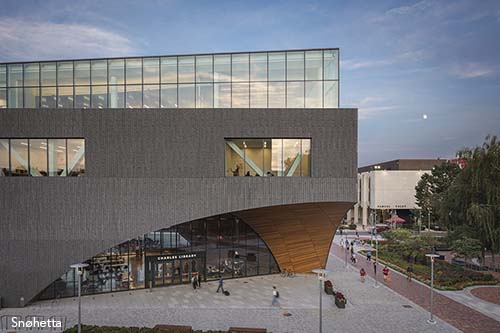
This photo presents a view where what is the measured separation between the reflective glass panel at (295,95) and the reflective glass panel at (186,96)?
6.47 meters

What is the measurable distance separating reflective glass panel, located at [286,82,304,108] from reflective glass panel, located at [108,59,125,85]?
11331mm

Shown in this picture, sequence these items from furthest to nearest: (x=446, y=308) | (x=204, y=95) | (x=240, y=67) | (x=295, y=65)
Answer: (x=204, y=95), (x=240, y=67), (x=295, y=65), (x=446, y=308)

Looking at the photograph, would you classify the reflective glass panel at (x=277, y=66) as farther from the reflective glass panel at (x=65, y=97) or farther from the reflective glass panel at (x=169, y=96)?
the reflective glass panel at (x=65, y=97)

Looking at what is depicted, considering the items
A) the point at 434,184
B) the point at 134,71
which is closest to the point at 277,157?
the point at 134,71

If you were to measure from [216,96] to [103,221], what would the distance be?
434 inches

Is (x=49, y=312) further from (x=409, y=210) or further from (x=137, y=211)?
(x=409, y=210)

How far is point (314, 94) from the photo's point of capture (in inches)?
907

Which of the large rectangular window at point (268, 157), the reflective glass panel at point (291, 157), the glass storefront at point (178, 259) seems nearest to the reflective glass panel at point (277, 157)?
the large rectangular window at point (268, 157)

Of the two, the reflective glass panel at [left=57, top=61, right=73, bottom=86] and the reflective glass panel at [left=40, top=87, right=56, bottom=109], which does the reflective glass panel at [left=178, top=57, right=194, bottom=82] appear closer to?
the reflective glass panel at [left=57, top=61, right=73, bottom=86]

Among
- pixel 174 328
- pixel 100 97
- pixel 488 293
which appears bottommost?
pixel 488 293

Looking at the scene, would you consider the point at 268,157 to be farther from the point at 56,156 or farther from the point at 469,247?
the point at 469,247

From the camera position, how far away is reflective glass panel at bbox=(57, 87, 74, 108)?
23953mm

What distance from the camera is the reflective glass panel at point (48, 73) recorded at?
23969mm

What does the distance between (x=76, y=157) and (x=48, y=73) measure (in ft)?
21.0
